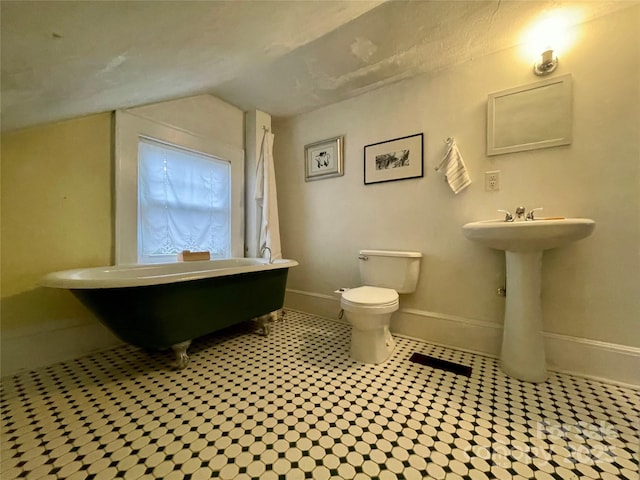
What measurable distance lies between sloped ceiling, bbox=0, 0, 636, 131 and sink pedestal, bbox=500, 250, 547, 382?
135 centimetres

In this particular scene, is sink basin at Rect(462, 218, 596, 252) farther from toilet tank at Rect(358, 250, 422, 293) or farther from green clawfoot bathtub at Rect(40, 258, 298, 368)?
green clawfoot bathtub at Rect(40, 258, 298, 368)

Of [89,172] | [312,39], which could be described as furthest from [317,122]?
[89,172]

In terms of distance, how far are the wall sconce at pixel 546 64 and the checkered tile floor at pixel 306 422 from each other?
5.81 ft

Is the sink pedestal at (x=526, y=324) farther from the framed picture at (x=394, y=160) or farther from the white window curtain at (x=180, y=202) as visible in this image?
the white window curtain at (x=180, y=202)

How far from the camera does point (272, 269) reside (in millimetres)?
1854

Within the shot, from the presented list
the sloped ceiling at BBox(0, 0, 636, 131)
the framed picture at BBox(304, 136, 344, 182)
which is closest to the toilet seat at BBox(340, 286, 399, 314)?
the framed picture at BBox(304, 136, 344, 182)

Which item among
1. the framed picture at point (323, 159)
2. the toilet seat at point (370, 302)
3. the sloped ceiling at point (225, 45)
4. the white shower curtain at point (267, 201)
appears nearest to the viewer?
the sloped ceiling at point (225, 45)

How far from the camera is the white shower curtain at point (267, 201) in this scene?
2.42 metres

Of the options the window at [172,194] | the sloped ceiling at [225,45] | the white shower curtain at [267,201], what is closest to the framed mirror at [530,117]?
the sloped ceiling at [225,45]

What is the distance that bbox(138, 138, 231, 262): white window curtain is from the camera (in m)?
1.91

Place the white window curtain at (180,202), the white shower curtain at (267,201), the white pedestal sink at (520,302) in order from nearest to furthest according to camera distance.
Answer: the white pedestal sink at (520,302), the white window curtain at (180,202), the white shower curtain at (267,201)

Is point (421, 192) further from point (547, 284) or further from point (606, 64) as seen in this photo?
point (606, 64)

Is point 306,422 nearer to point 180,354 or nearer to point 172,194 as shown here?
point 180,354

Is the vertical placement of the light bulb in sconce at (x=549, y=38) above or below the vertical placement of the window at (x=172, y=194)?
above
